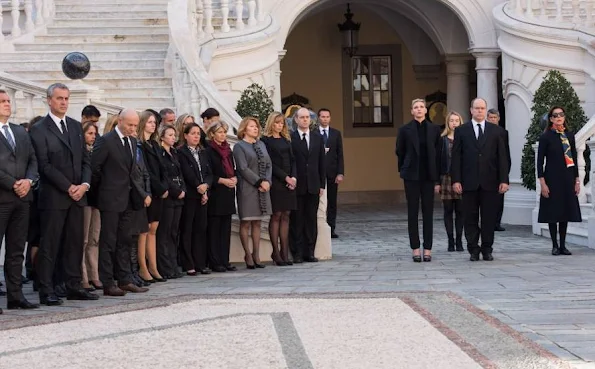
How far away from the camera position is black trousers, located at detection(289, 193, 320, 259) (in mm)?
14195

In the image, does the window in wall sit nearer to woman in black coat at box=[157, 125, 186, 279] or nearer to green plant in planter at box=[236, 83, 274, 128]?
green plant in planter at box=[236, 83, 274, 128]

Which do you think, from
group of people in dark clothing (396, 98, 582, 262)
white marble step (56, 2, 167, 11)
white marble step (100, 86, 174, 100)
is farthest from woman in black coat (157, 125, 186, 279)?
white marble step (56, 2, 167, 11)

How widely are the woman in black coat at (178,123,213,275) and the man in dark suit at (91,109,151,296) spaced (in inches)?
68.4

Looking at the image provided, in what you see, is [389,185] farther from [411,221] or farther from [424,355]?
[424,355]

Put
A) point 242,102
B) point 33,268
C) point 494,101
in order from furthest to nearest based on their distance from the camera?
point 494,101 → point 242,102 → point 33,268

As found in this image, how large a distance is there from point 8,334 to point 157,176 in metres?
3.82

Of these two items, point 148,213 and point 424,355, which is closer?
point 424,355

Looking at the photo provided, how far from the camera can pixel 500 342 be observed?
7586 mm

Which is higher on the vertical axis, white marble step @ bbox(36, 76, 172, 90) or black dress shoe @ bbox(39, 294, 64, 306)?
white marble step @ bbox(36, 76, 172, 90)

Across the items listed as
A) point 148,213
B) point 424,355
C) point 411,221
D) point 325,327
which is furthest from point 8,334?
point 411,221

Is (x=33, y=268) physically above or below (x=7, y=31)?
below

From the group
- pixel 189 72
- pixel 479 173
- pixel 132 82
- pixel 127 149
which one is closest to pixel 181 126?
pixel 127 149

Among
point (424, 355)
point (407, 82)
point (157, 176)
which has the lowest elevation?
point (424, 355)

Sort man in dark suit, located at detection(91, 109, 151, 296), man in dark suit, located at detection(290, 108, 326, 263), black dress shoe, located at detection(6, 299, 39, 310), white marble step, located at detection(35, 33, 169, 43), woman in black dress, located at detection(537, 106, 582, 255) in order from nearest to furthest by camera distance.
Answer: black dress shoe, located at detection(6, 299, 39, 310) < man in dark suit, located at detection(91, 109, 151, 296) < man in dark suit, located at detection(290, 108, 326, 263) < woman in black dress, located at detection(537, 106, 582, 255) < white marble step, located at detection(35, 33, 169, 43)
